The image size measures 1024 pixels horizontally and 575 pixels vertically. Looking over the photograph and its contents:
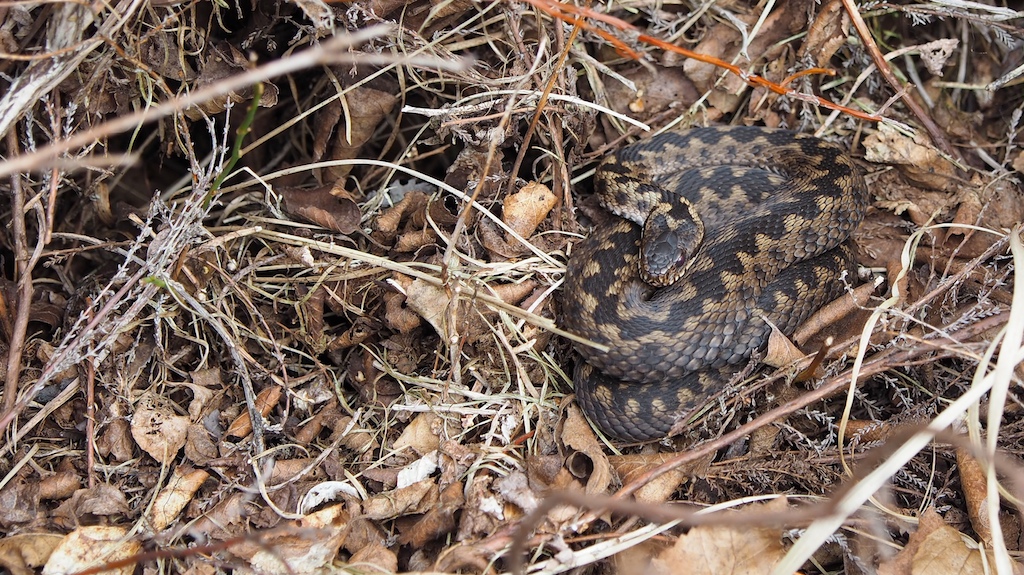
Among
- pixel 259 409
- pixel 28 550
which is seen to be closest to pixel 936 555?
pixel 259 409

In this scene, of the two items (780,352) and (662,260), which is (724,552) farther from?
(662,260)

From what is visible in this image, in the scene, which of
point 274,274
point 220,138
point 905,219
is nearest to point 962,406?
point 905,219

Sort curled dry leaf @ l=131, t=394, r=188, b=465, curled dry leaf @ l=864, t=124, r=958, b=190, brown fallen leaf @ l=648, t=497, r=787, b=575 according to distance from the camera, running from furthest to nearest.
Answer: curled dry leaf @ l=864, t=124, r=958, b=190 → curled dry leaf @ l=131, t=394, r=188, b=465 → brown fallen leaf @ l=648, t=497, r=787, b=575

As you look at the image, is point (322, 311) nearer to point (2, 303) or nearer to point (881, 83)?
point (2, 303)

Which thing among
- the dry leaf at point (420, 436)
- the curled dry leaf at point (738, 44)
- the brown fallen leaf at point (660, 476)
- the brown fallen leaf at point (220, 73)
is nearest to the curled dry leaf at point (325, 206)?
the brown fallen leaf at point (220, 73)

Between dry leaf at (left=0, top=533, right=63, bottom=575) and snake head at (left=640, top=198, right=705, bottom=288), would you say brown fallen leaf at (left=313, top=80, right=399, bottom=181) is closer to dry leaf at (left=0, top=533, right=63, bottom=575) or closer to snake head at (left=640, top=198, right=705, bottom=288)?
snake head at (left=640, top=198, right=705, bottom=288)

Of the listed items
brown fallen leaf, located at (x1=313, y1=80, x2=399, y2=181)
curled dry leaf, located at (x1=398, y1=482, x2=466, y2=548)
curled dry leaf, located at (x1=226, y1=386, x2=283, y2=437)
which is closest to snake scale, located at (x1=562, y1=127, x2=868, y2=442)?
curled dry leaf, located at (x1=398, y1=482, x2=466, y2=548)
